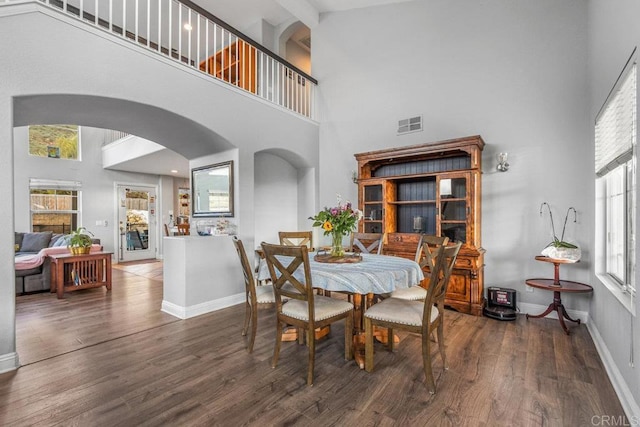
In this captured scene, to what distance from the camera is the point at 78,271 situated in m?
4.86

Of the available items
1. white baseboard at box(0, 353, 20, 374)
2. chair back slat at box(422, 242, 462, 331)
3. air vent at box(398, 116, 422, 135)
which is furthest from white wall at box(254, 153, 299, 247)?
chair back slat at box(422, 242, 462, 331)

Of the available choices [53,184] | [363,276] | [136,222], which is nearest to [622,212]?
[363,276]

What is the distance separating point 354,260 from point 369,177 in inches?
89.6

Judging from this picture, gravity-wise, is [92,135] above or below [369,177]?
above

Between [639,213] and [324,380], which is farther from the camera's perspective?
[324,380]

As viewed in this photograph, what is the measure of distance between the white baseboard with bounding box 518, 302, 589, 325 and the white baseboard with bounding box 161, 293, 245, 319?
3.69 m

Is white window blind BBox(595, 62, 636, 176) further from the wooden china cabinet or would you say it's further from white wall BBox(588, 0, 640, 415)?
the wooden china cabinet

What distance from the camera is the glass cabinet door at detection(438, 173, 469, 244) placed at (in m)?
3.78

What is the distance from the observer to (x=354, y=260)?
2713 millimetres

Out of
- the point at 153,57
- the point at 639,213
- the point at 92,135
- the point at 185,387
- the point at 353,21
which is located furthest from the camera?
the point at 92,135

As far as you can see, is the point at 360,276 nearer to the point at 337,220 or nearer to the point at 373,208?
the point at 337,220

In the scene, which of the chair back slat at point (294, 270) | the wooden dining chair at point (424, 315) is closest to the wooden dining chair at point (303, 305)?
the chair back slat at point (294, 270)

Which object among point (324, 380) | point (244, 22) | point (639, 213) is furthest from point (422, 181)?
point (244, 22)

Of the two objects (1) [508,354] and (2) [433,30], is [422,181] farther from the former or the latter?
(1) [508,354]
